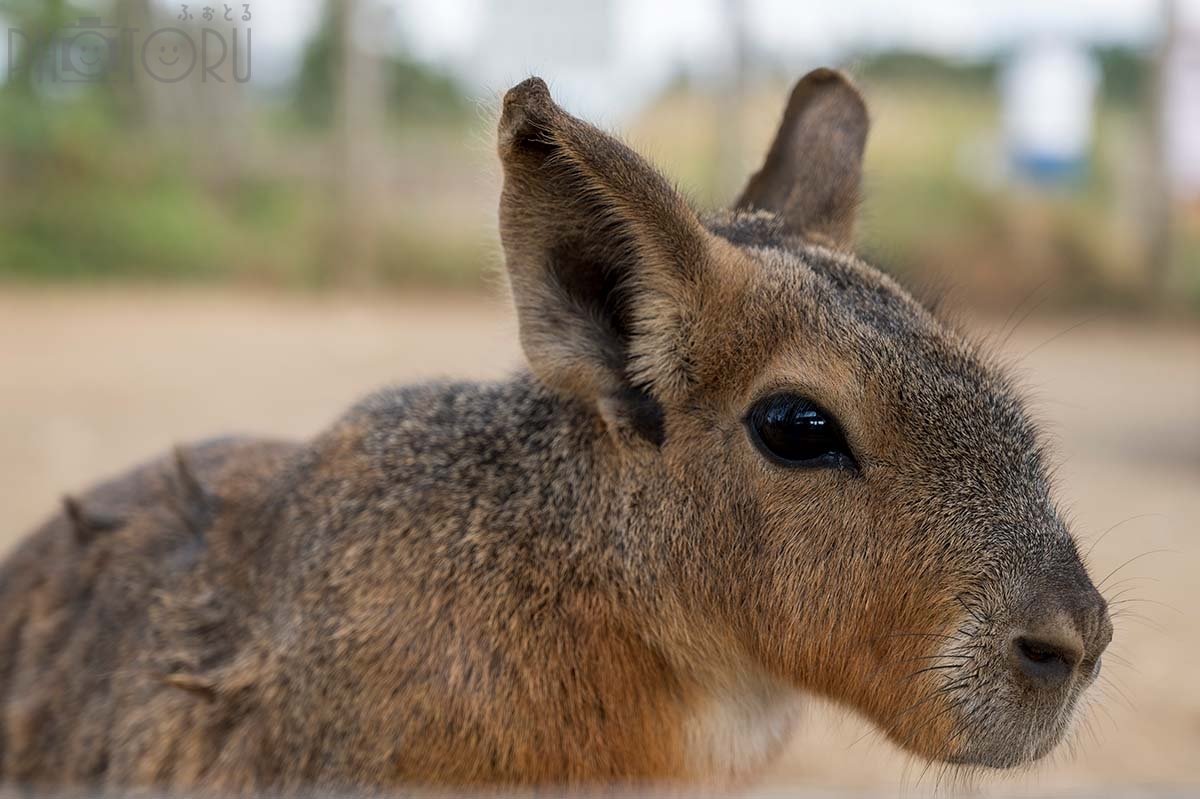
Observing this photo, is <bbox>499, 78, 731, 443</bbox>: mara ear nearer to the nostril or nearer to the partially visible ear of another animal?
the partially visible ear of another animal

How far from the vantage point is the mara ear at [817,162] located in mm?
3564

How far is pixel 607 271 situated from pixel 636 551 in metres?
0.63

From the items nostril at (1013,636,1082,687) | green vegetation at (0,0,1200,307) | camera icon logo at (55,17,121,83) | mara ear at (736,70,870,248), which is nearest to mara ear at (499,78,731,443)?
mara ear at (736,70,870,248)

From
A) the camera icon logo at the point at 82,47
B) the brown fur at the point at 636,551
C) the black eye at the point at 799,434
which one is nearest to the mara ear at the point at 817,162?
the brown fur at the point at 636,551

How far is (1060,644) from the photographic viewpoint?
8.17 ft

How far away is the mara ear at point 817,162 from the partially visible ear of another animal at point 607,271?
72cm

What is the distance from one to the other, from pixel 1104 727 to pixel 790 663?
300 centimetres

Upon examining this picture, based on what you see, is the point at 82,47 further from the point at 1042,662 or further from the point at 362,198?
the point at 362,198

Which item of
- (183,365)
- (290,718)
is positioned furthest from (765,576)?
(183,365)

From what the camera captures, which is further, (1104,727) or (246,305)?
(246,305)

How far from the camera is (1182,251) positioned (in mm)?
17750

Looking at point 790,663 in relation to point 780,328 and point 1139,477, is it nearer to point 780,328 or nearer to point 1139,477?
point 780,328

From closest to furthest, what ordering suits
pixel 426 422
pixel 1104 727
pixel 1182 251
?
1. pixel 426 422
2. pixel 1104 727
3. pixel 1182 251

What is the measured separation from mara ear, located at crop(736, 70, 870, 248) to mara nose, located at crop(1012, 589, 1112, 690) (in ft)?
4.40
